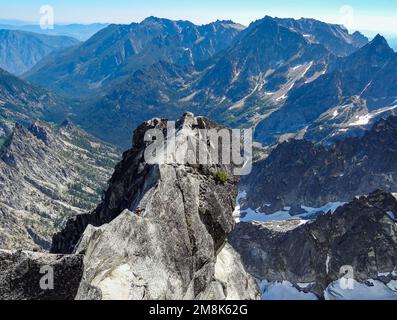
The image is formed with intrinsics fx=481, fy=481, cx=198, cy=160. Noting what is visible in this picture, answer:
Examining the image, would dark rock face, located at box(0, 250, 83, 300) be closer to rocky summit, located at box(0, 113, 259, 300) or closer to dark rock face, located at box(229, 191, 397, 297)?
rocky summit, located at box(0, 113, 259, 300)

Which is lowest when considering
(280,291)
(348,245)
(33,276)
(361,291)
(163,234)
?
(280,291)

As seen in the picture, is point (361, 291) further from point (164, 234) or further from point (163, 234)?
point (163, 234)

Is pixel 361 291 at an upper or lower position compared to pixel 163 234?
lower

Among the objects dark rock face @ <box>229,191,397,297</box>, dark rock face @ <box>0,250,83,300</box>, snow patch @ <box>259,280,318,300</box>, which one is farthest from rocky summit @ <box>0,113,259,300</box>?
snow patch @ <box>259,280,318,300</box>

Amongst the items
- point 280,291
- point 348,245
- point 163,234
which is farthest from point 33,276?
point 280,291
